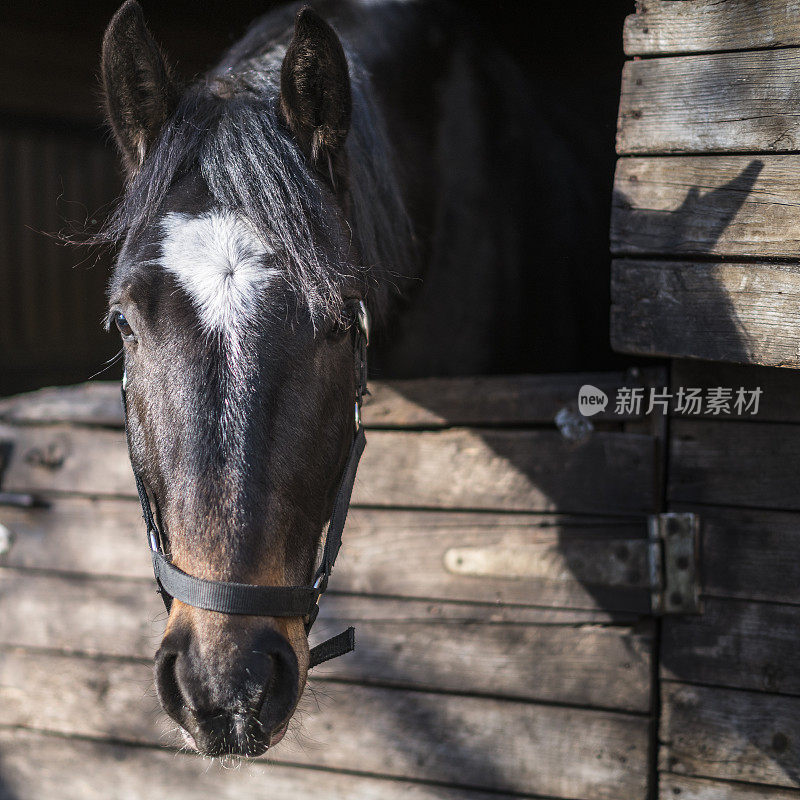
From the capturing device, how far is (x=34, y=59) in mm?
2605

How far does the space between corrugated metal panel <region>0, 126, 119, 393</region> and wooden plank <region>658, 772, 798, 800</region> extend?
160 inches

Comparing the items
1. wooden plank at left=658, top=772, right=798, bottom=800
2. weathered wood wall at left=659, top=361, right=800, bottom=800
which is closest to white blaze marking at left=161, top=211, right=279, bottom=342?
weathered wood wall at left=659, top=361, right=800, bottom=800

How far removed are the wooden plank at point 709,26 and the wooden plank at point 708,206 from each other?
22cm

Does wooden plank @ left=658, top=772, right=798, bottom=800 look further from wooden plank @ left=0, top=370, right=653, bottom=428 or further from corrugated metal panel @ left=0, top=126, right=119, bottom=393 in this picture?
corrugated metal panel @ left=0, top=126, right=119, bottom=393

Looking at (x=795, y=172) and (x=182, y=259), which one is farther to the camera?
(x=795, y=172)

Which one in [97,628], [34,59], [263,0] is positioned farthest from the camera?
[34,59]

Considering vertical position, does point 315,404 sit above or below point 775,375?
above

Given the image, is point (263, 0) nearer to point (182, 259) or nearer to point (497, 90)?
point (497, 90)

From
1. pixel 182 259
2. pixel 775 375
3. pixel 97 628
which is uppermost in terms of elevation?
pixel 182 259

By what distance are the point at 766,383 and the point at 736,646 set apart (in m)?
0.64

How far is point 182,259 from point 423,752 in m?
1.50

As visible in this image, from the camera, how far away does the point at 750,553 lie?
1.65 meters

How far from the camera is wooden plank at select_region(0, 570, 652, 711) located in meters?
1.75

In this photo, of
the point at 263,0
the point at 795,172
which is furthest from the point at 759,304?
the point at 263,0
